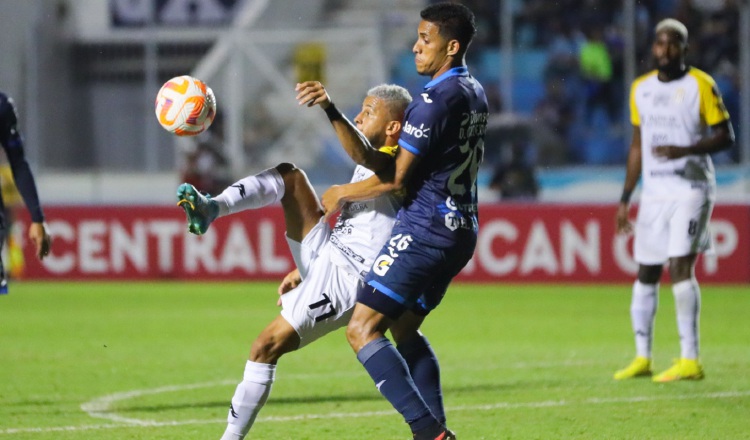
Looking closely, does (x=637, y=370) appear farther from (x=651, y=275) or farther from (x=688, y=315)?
(x=651, y=275)

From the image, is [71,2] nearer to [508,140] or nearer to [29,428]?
[508,140]

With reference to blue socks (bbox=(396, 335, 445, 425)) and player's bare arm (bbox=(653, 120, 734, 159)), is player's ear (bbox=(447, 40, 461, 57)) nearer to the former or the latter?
blue socks (bbox=(396, 335, 445, 425))

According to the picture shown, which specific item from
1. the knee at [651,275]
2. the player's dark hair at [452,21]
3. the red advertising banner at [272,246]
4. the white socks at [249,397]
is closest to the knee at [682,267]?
the knee at [651,275]

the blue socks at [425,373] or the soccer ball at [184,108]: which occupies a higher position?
the soccer ball at [184,108]

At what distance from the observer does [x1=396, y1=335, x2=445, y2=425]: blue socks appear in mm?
6160

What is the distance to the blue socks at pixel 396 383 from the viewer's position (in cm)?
557

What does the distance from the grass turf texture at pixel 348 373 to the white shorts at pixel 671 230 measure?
3.01ft

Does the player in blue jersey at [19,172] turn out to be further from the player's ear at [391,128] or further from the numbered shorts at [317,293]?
the player's ear at [391,128]

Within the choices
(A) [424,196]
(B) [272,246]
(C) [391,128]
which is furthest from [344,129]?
(B) [272,246]

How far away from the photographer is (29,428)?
702 cm

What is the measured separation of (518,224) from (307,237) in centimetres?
1192

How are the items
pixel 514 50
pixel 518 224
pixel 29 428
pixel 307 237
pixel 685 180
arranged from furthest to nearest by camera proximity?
pixel 514 50 → pixel 518 224 → pixel 685 180 → pixel 29 428 → pixel 307 237

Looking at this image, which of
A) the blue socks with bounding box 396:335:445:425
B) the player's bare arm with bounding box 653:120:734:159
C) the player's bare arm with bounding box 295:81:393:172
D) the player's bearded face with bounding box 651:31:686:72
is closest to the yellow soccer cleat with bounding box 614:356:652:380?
the player's bare arm with bounding box 653:120:734:159

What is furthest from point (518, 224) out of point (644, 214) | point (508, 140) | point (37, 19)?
point (37, 19)
